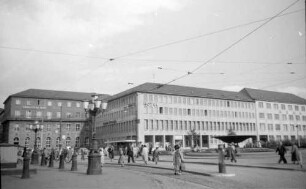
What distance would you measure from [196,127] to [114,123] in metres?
20.7

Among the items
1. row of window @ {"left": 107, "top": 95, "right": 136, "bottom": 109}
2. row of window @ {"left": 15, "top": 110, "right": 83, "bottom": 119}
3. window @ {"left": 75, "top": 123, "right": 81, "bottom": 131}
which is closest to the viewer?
row of window @ {"left": 107, "top": 95, "right": 136, "bottom": 109}

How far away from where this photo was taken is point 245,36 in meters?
14.6

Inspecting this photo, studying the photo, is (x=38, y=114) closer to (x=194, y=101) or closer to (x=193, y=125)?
(x=193, y=125)

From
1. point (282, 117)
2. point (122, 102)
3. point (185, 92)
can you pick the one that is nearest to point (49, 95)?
point (122, 102)

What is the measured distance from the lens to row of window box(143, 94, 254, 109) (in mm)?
67750

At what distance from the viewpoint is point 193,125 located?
7219cm

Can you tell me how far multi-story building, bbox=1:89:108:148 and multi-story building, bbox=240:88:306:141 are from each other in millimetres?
49230

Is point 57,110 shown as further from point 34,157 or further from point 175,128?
point 34,157

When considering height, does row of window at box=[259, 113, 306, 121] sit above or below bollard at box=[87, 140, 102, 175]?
above

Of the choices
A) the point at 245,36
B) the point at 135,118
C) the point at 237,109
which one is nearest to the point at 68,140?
the point at 135,118

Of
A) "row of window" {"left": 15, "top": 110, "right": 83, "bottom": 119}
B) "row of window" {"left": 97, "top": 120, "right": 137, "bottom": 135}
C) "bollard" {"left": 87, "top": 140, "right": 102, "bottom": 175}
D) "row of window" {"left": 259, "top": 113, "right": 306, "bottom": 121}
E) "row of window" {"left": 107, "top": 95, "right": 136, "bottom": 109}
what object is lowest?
"bollard" {"left": 87, "top": 140, "right": 102, "bottom": 175}

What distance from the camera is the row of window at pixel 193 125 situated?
216 ft

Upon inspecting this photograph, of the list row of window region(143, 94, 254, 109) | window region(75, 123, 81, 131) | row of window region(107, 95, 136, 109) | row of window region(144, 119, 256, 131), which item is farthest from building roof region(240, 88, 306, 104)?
window region(75, 123, 81, 131)

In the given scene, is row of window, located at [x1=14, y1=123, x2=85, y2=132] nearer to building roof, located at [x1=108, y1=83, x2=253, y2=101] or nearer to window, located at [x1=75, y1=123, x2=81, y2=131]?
window, located at [x1=75, y1=123, x2=81, y2=131]
